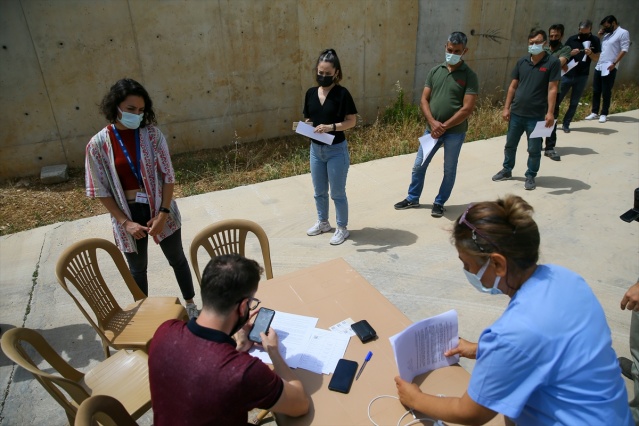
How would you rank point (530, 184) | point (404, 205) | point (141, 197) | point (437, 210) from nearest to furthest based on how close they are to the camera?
point (141, 197) < point (437, 210) < point (404, 205) < point (530, 184)

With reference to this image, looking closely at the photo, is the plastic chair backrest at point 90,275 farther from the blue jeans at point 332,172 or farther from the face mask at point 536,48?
the face mask at point 536,48

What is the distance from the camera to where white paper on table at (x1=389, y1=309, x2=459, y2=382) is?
1632 mm

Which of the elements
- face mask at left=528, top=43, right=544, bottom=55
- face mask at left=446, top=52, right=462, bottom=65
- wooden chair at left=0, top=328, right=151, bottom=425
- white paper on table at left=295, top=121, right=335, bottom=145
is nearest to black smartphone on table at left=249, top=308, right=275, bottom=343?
wooden chair at left=0, top=328, right=151, bottom=425

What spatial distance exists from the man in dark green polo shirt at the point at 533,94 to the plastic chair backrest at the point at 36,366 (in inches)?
208

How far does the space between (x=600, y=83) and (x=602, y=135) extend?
1254 millimetres

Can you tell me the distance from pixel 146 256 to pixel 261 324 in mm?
1554

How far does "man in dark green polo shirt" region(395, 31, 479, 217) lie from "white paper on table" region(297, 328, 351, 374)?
3.10 metres

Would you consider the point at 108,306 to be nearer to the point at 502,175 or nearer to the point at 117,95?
the point at 117,95

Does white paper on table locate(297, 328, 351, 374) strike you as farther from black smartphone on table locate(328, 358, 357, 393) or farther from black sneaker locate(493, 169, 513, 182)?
black sneaker locate(493, 169, 513, 182)

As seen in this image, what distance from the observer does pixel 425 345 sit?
1.73 meters

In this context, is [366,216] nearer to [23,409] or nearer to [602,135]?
[23,409]

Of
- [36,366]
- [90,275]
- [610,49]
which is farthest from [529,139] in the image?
[36,366]

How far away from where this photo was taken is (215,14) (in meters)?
6.40

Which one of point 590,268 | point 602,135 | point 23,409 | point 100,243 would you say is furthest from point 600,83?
point 23,409
